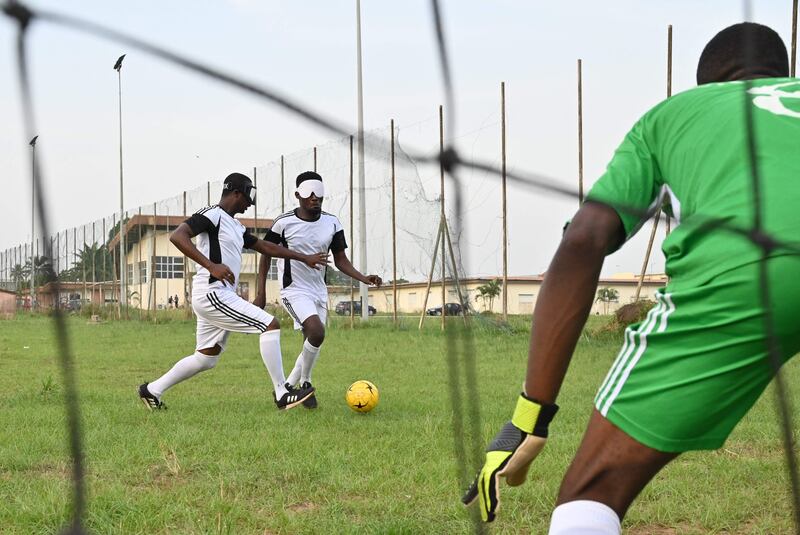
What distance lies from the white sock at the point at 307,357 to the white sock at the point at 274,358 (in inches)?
10.7

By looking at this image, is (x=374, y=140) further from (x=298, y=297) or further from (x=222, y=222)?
(x=298, y=297)

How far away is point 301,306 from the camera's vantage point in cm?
705

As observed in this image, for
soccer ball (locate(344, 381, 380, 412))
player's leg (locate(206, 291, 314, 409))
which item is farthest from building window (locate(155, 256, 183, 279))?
soccer ball (locate(344, 381, 380, 412))

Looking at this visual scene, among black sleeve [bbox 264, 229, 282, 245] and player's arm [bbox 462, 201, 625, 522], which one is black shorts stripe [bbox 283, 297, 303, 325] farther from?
player's arm [bbox 462, 201, 625, 522]

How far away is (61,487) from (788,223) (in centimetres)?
334

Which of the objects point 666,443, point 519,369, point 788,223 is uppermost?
point 788,223

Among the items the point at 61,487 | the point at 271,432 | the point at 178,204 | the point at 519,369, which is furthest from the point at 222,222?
the point at 178,204

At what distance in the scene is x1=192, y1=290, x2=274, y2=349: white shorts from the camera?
255 inches

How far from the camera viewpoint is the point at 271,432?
17.3 ft

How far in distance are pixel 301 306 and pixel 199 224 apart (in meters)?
1.13

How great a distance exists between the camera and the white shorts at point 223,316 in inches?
255

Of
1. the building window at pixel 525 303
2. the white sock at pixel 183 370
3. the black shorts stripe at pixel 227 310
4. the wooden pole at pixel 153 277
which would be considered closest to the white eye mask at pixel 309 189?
the black shorts stripe at pixel 227 310

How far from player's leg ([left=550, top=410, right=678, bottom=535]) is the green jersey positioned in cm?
35

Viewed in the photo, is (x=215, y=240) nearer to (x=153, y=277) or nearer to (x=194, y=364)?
(x=194, y=364)
